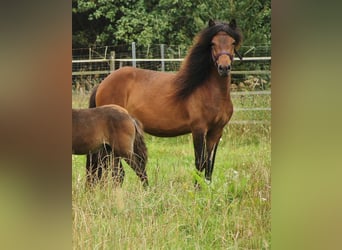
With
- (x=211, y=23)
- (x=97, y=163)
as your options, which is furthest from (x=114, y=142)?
(x=211, y=23)

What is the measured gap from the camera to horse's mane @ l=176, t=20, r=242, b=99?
5.20 feet

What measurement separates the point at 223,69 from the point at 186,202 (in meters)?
0.44

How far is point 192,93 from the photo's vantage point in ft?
5.55

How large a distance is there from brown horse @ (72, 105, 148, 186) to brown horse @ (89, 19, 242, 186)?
0.14ft

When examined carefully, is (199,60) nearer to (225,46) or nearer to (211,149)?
(225,46)

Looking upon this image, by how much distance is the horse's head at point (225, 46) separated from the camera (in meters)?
1.58

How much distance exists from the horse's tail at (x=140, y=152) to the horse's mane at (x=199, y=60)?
18cm

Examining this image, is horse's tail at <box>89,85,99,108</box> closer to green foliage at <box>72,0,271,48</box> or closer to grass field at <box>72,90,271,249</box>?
grass field at <box>72,90,271,249</box>

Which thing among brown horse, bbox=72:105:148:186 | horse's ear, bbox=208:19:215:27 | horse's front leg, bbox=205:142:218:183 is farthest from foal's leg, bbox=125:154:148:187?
horse's ear, bbox=208:19:215:27
